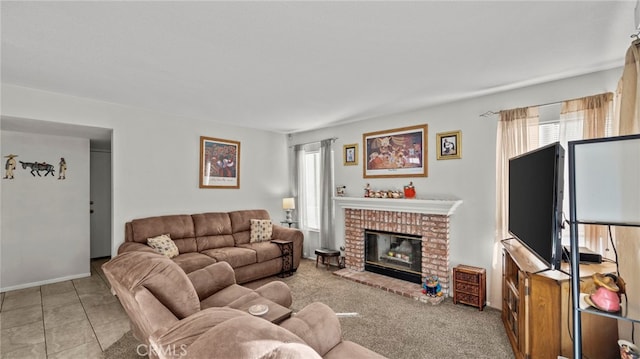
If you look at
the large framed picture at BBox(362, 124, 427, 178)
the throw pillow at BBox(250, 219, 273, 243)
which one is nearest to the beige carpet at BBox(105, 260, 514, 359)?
the throw pillow at BBox(250, 219, 273, 243)

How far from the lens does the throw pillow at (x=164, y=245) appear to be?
12.5 ft

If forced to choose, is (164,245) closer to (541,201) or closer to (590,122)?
(541,201)

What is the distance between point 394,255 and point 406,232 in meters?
0.52

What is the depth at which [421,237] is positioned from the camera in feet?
13.2

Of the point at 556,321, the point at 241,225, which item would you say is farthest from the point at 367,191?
the point at 556,321

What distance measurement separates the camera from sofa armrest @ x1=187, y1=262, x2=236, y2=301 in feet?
8.53

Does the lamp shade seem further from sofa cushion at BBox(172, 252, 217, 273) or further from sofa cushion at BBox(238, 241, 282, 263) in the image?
sofa cushion at BBox(172, 252, 217, 273)

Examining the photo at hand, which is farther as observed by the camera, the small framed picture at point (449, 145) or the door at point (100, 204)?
the door at point (100, 204)

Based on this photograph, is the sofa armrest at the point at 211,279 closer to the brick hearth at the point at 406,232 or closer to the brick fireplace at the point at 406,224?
the brick hearth at the point at 406,232

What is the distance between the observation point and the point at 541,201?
1990 millimetres

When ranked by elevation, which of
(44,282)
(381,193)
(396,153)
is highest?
(396,153)

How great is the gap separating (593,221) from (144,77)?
3800 millimetres

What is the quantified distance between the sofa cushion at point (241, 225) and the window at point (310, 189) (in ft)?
3.56

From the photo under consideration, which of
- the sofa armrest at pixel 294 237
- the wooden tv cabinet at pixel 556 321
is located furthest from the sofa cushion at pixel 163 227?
the wooden tv cabinet at pixel 556 321
